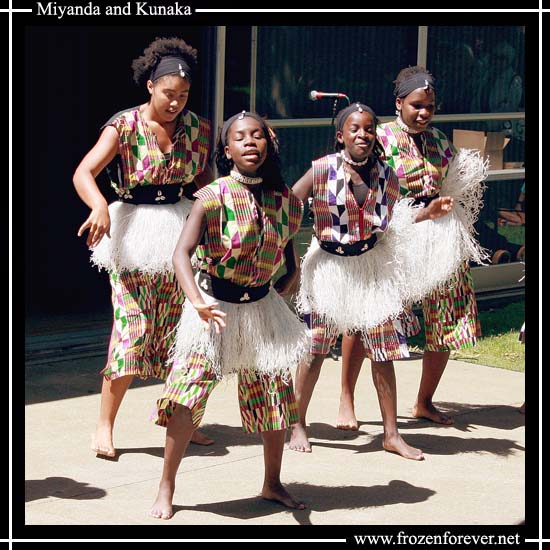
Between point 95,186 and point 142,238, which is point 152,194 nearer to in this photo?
point 142,238

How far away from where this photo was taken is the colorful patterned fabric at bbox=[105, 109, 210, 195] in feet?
20.1

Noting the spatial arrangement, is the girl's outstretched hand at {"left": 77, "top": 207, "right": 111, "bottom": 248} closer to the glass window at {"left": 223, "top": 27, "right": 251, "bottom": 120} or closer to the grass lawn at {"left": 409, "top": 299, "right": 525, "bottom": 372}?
the glass window at {"left": 223, "top": 27, "right": 251, "bottom": 120}

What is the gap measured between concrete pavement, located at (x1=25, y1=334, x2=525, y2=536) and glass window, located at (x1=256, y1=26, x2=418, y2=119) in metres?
2.40

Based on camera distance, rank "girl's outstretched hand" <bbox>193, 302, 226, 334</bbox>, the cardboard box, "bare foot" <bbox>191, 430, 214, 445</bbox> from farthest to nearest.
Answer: the cardboard box
"bare foot" <bbox>191, 430, 214, 445</bbox>
"girl's outstretched hand" <bbox>193, 302, 226, 334</bbox>

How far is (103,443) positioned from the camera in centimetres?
620

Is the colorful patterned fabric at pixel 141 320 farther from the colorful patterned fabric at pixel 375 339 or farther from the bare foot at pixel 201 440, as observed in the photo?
the colorful patterned fabric at pixel 375 339

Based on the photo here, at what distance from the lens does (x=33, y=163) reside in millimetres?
10336

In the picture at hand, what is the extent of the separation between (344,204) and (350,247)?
232 millimetres

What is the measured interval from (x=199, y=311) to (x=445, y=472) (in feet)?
5.85

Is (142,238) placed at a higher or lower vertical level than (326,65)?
lower

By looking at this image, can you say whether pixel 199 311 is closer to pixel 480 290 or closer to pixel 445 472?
pixel 445 472

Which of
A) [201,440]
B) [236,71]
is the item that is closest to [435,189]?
[201,440]

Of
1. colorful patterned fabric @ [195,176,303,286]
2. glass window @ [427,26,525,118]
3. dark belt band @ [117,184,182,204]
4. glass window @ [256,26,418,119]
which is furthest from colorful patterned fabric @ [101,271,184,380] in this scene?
glass window @ [427,26,525,118]
